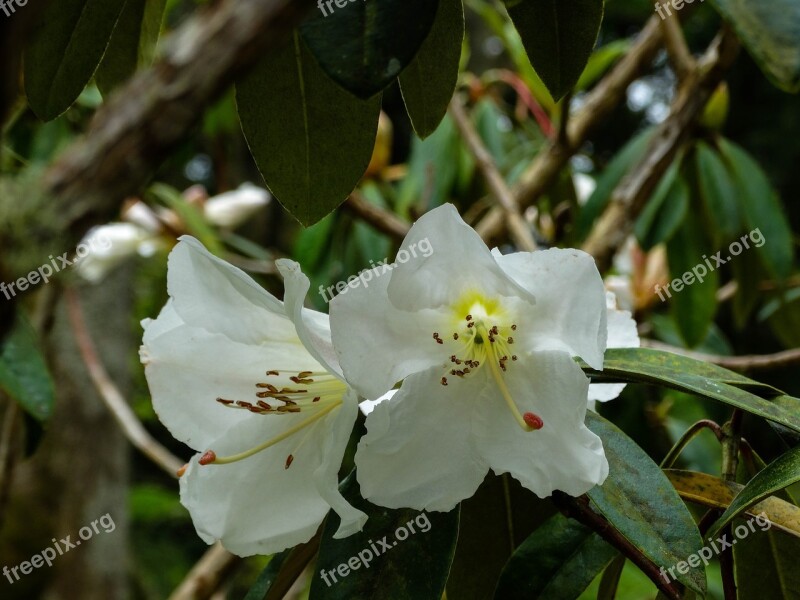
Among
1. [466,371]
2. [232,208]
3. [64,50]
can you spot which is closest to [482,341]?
[466,371]

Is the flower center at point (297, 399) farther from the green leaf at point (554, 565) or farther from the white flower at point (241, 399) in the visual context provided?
the green leaf at point (554, 565)

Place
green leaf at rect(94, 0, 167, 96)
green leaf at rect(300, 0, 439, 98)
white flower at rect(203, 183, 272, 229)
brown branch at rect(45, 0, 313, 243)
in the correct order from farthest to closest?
1. white flower at rect(203, 183, 272, 229)
2. green leaf at rect(94, 0, 167, 96)
3. green leaf at rect(300, 0, 439, 98)
4. brown branch at rect(45, 0, 313, 243)

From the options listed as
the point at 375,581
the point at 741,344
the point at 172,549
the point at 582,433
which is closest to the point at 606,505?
the point at 582,433

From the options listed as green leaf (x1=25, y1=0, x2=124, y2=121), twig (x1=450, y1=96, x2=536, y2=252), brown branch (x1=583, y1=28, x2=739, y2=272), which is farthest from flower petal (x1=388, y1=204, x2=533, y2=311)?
brown branch (x1=583, y1=28, x2=739, y2=272)

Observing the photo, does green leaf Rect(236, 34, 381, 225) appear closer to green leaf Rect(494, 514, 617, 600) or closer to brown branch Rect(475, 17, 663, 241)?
green leaf Rect(494, 514, 617, 600)

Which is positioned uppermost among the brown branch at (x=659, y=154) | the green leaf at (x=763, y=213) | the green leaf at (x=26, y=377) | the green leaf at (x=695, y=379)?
the green leaf at (x=26, y=377)

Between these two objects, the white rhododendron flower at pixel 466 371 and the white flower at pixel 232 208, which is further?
the white flower at pixel 232 208

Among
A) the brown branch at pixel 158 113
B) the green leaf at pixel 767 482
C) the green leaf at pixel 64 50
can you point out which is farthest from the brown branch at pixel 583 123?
the brown branch at pixel 158 113
